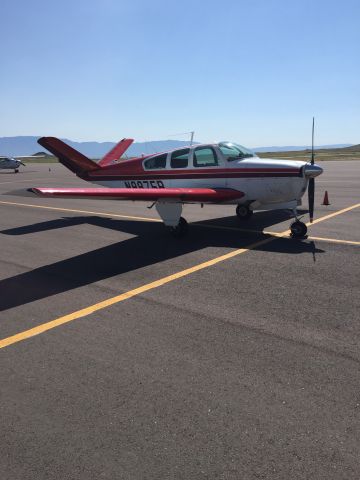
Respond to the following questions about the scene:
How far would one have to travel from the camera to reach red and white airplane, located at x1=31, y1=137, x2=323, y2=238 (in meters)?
9.34

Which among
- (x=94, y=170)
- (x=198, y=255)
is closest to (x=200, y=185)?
(x=198, y=255)

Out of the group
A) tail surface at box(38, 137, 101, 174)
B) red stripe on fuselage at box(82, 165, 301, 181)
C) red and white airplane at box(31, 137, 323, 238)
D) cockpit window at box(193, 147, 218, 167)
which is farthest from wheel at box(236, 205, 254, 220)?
tail surface at box(38, 137, 101, 174)

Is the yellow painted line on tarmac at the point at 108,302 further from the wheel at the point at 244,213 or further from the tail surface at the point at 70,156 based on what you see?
the tail surface at the point at 70,156

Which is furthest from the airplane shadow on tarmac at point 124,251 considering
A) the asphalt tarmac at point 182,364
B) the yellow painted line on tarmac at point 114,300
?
the yellow painted line on tarmac at point 114,300

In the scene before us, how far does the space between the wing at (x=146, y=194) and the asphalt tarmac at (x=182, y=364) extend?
937 mm

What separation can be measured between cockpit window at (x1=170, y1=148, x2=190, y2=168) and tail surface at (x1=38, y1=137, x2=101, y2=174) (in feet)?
12.8

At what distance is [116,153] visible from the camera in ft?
60.6

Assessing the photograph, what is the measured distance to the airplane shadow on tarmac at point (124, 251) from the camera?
6633 mm

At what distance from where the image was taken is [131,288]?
643 centimetres

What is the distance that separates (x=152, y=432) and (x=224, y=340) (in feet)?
5.48

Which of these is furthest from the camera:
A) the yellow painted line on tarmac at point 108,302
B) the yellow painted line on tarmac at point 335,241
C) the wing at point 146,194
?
the yellow painted line on tarmac at point 335,241

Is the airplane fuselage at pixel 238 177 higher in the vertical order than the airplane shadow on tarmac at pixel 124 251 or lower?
higher

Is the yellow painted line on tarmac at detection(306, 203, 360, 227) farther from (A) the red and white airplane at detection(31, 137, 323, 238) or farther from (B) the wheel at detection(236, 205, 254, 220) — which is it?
(B) the wheel at detection(236, 205, 254, 220)

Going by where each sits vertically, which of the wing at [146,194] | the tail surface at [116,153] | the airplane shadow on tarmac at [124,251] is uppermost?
the tail surface at [116,153]
